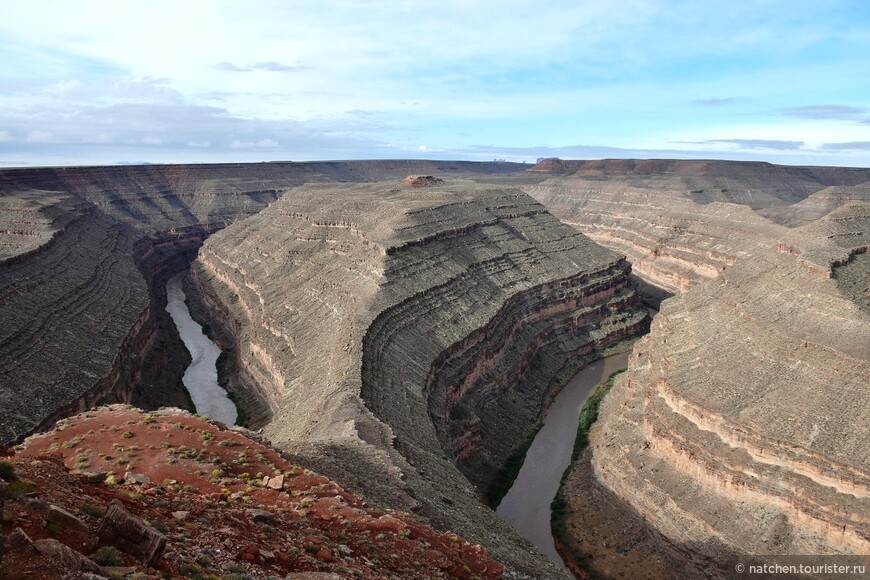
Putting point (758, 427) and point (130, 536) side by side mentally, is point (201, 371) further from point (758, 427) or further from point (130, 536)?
point (130, 536)

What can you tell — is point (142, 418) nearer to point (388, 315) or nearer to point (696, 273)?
point (388, 315)

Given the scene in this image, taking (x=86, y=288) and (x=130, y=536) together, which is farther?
(x=86, y=288)

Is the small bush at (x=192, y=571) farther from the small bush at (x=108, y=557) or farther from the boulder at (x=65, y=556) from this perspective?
the boulder at (x=65, y=556)

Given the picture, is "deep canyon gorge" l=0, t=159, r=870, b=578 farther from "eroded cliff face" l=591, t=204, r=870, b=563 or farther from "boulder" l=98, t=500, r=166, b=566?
"boulder" l=98, t=500, r=166, b=566

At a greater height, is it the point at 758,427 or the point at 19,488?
the point at 19,488

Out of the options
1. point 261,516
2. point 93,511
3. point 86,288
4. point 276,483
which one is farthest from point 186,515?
point 86,288

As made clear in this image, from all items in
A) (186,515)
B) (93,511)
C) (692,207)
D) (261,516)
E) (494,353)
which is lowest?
(494,353)

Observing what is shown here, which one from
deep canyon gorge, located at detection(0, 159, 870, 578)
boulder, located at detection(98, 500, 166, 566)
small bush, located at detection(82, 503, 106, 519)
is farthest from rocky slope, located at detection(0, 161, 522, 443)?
boulder, located at detection(98, 500, 166, 566)

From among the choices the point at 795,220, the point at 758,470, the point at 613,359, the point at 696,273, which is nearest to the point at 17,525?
the point at 758,470
